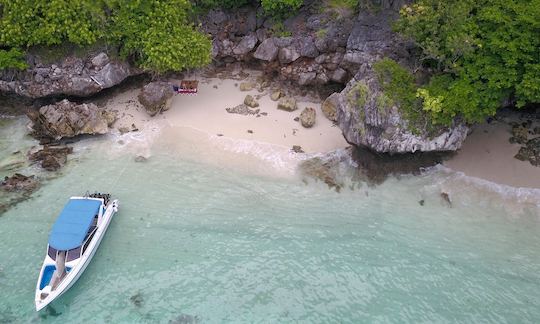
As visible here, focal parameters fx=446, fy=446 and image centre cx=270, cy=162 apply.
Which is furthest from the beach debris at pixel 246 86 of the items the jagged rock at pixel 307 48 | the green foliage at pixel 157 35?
the jagged rock at pixel 307 48

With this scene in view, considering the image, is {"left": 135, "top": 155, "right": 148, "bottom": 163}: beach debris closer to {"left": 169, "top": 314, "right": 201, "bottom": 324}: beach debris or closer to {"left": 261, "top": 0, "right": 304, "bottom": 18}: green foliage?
{"left": 169, "top": 314, "right": 201, "bottom": 324}: beach debris

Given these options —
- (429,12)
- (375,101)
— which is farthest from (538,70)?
(375,101)

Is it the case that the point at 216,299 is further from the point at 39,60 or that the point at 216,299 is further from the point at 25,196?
the point at 39,60

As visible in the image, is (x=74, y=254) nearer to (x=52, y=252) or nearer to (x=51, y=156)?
(x=52, y=252)

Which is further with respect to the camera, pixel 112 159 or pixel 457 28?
pixel 112 159

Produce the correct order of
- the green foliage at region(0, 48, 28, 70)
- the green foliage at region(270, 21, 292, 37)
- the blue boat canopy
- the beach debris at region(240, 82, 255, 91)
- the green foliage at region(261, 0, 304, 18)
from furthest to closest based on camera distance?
the beach debris at region(240, 82, 255, 91), the green foliage at region(270, 21, 292, 37), the green foliage at region(261, 0, 304, 18), the green foliage at region(0, 48, 28, 70), the blue boat canopy

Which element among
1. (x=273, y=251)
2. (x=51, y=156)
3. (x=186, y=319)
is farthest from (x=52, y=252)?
(x=273, y=251)

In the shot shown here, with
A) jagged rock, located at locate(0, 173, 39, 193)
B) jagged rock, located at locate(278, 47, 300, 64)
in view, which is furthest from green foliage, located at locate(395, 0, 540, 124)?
jagged rock, located at locate(0, 173, 39, 193)
